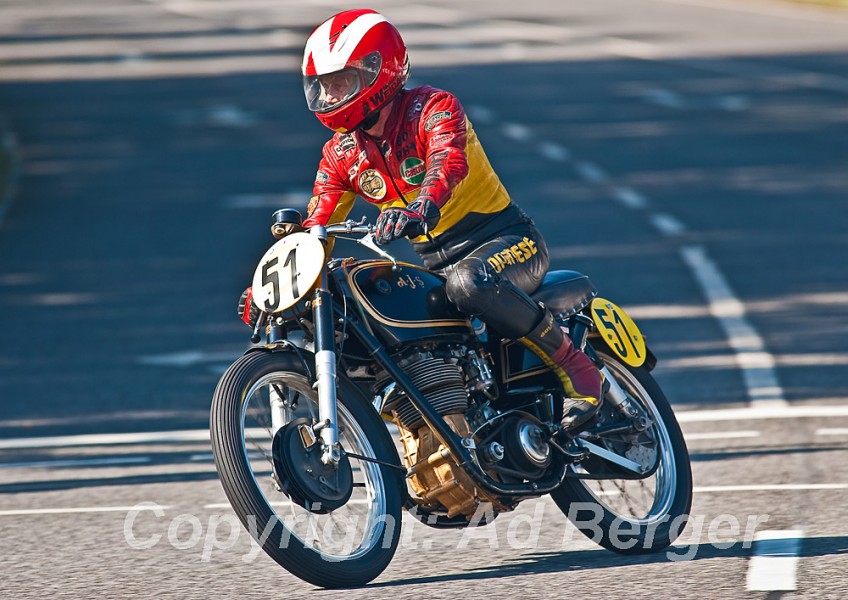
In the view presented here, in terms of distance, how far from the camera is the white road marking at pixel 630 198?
19.6 m

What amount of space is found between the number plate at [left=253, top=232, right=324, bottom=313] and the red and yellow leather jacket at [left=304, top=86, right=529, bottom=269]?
20.2 inches

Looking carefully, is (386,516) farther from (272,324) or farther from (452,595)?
(272,324)

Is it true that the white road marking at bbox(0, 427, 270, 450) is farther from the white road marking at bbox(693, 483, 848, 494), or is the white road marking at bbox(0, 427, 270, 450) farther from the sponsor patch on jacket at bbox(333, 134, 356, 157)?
the sponsor patch on jacket at bbox(333, 134, 356, 157)

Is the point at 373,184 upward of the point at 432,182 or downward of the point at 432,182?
upward

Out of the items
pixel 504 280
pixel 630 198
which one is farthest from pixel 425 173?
pixel 630 198

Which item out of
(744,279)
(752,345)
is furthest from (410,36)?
(752,345)

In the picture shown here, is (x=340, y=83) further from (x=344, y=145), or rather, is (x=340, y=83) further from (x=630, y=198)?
(x=630, y=198)

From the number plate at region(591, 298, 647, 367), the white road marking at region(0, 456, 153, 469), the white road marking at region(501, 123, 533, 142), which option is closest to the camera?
the number plate at region(591, 298, 647, 367)

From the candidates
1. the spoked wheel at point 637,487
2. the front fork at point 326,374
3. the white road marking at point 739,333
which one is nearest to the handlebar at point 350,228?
the front fork at point 326,374

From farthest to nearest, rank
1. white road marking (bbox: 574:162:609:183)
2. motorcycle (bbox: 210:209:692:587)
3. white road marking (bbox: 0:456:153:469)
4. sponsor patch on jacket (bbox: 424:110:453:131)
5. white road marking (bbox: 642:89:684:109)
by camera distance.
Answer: white road marking (bbox: 642:89:684:109) → white road marking (bbox: 574:162:609:183) → white road marking (bbox: 0:456:153:469) → sponsor patch on jacket (bbox: 424:110:453:131) → motorcycle (bbox: 210:209:692:587)

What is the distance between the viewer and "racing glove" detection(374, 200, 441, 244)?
220 inches

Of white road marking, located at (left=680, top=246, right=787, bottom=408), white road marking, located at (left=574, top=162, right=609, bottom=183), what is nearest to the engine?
white road marking, located at (left=680, top=246, right=787, bottom=408)

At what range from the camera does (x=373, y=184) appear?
6348 mm

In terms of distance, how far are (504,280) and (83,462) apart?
3531 mm
